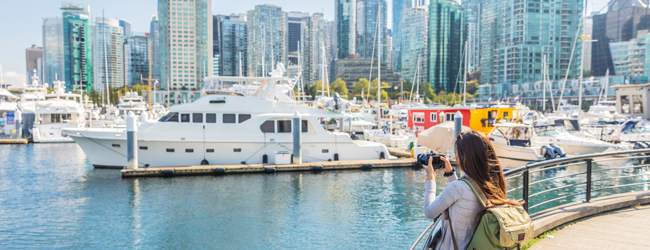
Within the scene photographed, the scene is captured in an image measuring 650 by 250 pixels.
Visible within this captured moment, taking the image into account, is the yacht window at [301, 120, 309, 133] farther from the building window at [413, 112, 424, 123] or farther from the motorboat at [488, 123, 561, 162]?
the building window at [413, 112, 424, 123]

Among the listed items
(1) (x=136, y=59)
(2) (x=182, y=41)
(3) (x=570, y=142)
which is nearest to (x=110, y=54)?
(1) (x=136, y=59)

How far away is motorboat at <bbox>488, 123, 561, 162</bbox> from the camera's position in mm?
20625

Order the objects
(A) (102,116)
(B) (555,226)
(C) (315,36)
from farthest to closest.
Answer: (C) (315,36)
(A) (102,116)
(B) (555,226)

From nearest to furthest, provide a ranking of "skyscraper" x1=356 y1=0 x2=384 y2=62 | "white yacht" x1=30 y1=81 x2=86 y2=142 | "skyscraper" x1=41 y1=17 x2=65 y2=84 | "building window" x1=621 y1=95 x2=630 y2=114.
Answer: "white yacht" x1=30 y1=81 x2=86 y2=142 < "building window" x1=621 y1=95 x2=630 y2=114 < "skyscraper" x1=356 y1=0 x2=384 y2=62 < "skyscraper" x1=41 y1=17 x2=65 y2=84

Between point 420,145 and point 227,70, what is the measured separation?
136 metres

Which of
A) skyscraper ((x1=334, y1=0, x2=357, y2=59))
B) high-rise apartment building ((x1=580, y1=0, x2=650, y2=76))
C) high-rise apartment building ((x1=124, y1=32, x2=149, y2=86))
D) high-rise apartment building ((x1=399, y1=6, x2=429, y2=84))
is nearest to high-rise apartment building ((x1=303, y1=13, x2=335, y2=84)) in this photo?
skyscraper ((x1=334, y1=0, x2=357, y2=59))

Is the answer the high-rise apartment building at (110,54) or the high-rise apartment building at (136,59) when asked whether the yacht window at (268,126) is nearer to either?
the high-rise apartment building at (110,54)

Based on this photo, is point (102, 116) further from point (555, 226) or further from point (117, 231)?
point (555, 226)

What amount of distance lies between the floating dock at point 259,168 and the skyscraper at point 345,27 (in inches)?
5835

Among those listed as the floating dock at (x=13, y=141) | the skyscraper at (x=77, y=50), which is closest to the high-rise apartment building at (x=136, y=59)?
the skyscraper at (x=77, y=50)

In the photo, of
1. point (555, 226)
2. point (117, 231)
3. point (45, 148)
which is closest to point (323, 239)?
point (117, 231)

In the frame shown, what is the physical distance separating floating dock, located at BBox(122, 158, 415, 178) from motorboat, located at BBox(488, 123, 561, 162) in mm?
4432

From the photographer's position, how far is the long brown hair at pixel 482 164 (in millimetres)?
2869

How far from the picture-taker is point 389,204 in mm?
14492
